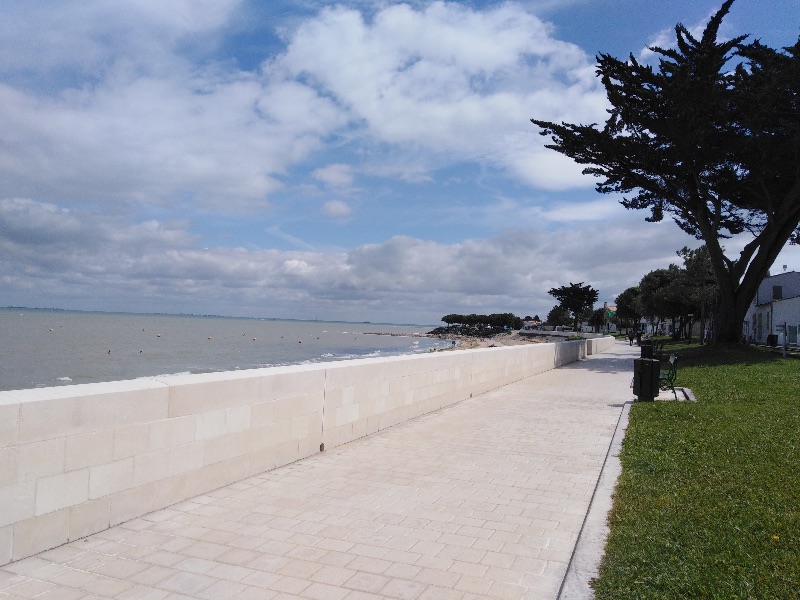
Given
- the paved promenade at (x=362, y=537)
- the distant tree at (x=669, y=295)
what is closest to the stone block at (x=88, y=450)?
the paved promenade at (x=362, y=537)

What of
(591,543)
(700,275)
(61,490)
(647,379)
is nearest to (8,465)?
(61,490)

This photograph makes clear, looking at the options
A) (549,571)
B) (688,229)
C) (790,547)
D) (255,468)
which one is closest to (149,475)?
(255,468)

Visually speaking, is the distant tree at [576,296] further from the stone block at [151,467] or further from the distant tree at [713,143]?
the stone block at [151,467]

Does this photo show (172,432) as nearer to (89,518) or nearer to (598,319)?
(89,518)

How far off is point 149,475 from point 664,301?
5437 cm

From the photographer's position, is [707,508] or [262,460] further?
[262,460]

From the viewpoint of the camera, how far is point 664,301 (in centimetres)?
5300

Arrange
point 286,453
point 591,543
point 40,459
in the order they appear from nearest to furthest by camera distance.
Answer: point 40,459
point 591,543
point 286,453

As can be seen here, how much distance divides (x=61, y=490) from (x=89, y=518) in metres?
0.34

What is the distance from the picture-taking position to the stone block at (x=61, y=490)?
12.8ft

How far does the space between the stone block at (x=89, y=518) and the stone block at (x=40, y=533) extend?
5cm

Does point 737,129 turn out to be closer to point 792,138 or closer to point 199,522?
point 792,138

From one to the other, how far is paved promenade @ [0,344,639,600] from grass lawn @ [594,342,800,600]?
339 mm

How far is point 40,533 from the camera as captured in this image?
3.91 metres
